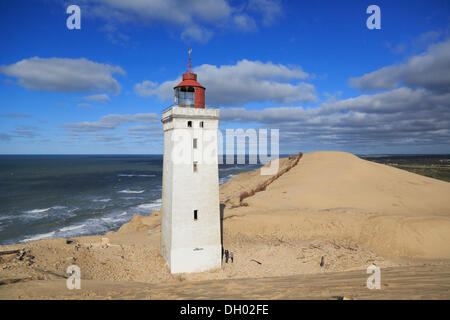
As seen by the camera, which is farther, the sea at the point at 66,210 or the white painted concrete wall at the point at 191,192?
the sea at the point at 66,210

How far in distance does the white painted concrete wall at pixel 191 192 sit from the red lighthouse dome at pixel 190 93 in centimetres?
59

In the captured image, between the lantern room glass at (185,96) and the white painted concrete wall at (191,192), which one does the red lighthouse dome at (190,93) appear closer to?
the lantern room glass at (185,96)

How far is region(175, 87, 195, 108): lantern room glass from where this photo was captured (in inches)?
576

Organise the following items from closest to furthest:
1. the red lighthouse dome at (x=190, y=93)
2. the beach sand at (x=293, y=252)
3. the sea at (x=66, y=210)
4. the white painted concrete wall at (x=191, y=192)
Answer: the beach sand at (x=293, y=252), the white painted concrete wall at (x=191, y=192), the red lighthouse dome at (x=190, y=93), the sea at (x=66, y=210)

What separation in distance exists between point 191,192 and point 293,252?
770 centimetres

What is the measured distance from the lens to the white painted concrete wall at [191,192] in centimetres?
1426

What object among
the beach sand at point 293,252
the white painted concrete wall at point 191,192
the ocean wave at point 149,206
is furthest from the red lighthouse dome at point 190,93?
the ocean wave at point 149,206

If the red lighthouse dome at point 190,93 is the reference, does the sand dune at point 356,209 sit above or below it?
below

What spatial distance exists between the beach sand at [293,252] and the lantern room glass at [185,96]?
916cm
